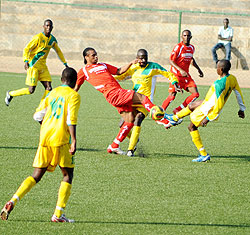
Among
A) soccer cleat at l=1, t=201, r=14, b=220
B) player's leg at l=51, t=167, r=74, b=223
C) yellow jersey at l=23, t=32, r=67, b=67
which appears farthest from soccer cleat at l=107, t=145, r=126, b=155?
soccer cleat at l=1, t=201, r=14, b=220

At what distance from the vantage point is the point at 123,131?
34.1 feet

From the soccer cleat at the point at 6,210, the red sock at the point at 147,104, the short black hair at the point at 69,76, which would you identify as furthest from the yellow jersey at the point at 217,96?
the soccer cleat at the point at 6,210

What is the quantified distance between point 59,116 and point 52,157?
432 mm

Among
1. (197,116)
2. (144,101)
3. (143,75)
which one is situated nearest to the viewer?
(197,116)

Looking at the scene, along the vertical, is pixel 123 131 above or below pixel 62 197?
above

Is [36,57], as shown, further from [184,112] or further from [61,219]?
[61,219]

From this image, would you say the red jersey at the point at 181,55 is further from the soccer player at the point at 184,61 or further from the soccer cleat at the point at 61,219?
the soccer cleat at the point at 61,219

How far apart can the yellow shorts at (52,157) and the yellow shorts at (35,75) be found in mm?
7615

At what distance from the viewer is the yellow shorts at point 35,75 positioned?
45.9ft

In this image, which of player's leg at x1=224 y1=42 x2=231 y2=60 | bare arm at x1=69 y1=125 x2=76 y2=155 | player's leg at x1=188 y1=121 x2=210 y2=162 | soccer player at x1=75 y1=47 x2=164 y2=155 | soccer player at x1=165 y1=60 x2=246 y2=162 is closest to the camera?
bare arm at x1=69 y1=125 x2=76 y2=155

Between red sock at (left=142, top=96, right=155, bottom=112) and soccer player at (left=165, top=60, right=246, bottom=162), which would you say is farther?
red sock at (left=142, top=96, right=155, bottom=112)

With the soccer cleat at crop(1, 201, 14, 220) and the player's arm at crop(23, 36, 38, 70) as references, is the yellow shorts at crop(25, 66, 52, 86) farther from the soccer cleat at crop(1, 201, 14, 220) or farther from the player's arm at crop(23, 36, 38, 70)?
the soccer cleat at crop(1, 201, 14, 220)

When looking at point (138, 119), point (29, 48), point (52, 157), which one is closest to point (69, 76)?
point (52, 157)

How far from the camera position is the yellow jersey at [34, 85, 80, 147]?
6.41 metres
